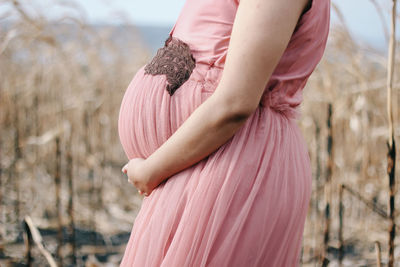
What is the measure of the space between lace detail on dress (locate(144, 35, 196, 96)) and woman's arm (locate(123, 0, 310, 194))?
8 centimetres

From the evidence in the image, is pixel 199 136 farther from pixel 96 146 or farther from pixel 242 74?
pixel 96 146

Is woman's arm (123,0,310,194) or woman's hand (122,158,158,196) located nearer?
woman's arm (123,0,310,194)

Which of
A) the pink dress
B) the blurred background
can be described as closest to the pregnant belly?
the pink dress

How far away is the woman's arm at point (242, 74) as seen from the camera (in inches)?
26.7

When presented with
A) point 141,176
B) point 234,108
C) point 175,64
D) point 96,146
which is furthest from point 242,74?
point 96,146

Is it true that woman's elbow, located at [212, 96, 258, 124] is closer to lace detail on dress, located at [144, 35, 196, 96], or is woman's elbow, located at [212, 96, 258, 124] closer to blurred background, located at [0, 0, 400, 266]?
lace detail on dress, located at [144, 35, 196, 96]

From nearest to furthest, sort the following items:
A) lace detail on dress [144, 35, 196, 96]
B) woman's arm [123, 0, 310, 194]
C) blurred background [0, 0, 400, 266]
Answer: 1. woman's arm [123, 0, 310, 194]
2. lace detail on dress [144, 35, 196, 96]
3. blurred background [0, 0, 400, 266]

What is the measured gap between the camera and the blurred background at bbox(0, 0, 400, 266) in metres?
2.14

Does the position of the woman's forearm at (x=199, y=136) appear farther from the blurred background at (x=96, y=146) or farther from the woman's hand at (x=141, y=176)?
the blurred background at (x=96, y=146)

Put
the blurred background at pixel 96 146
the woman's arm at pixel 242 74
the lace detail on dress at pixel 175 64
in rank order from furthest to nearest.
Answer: the blurred background at pixel 96 146
the lace detail on dress at pixel 175 64
the woman's arm at pixel 242 74

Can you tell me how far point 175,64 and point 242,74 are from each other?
0.16 m

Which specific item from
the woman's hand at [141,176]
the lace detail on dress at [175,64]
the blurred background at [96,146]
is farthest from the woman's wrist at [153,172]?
the blurred background at [96,146]

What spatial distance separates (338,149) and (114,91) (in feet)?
6.55

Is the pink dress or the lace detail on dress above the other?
the lace detail on dress
